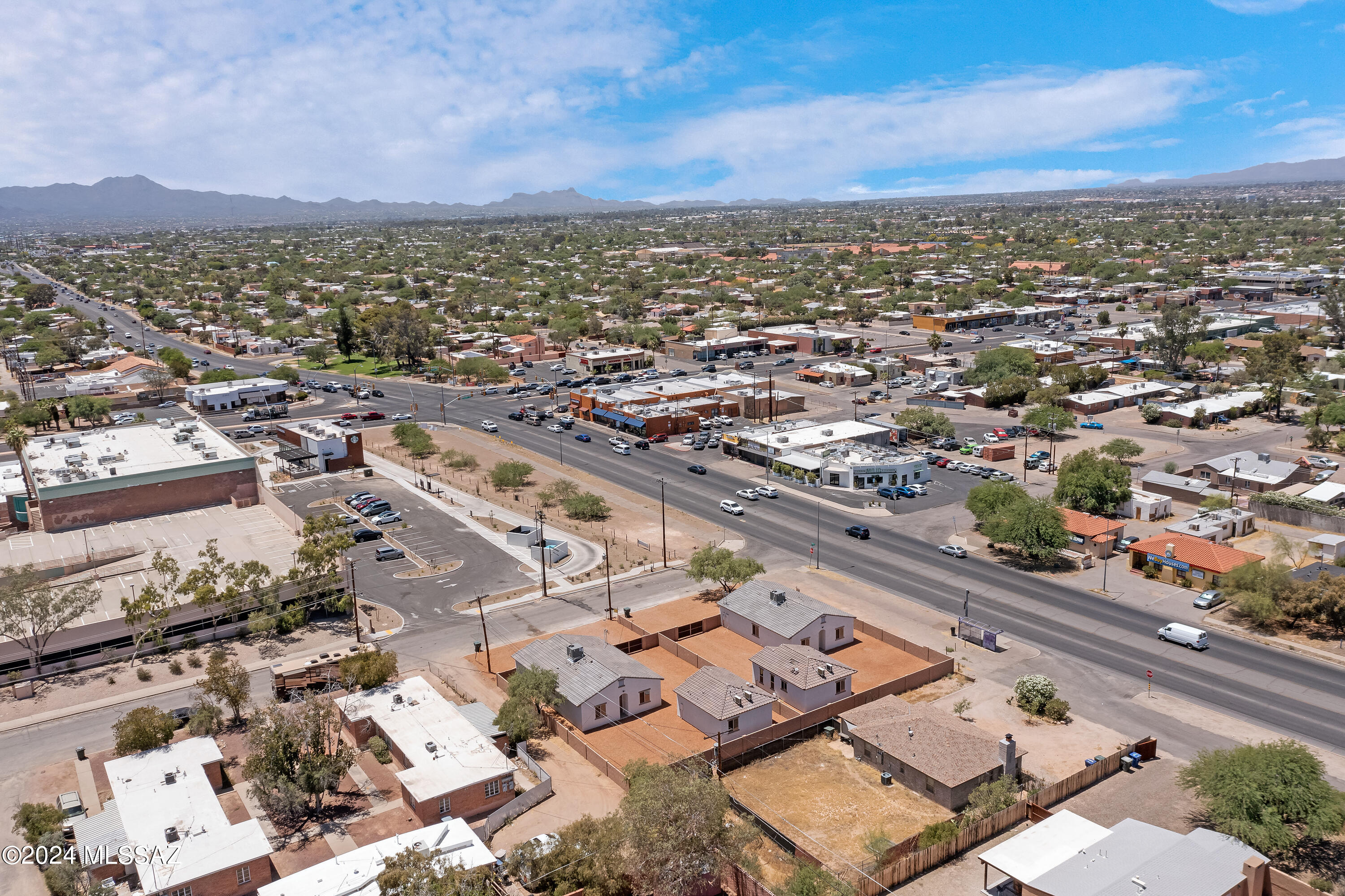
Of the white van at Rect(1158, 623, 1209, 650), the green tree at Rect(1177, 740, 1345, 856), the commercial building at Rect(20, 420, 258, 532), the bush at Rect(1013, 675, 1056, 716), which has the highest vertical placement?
the commercial building at Rect(20, 420, 258, 532)

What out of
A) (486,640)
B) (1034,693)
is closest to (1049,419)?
(1034,693)

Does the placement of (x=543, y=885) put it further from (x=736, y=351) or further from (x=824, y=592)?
(x=736, y=351)

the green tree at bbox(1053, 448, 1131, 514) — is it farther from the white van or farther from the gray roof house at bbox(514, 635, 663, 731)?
the gray roof house at bbox(514, 635, 663, 731)

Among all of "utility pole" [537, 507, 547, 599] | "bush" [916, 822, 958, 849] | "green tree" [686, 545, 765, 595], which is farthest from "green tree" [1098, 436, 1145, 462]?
"bush" [916, 822, 958, 849]

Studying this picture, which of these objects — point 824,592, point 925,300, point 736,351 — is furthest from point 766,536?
point 925,300

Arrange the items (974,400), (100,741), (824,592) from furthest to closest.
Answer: (974,400)
(824,592)
(100,741)

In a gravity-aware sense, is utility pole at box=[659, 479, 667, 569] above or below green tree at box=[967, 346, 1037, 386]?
below
